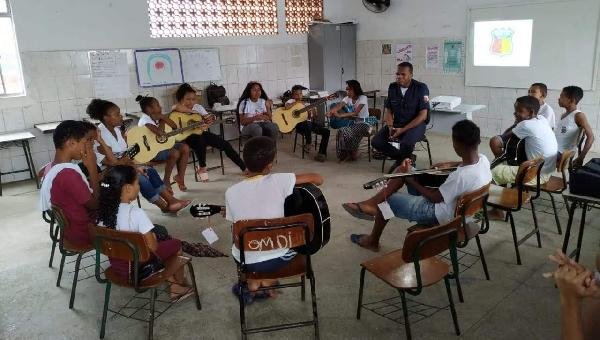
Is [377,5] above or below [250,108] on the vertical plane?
above

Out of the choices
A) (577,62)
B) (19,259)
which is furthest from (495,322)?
(577,62)

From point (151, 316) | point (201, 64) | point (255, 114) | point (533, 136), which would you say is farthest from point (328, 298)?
point (201, 64)

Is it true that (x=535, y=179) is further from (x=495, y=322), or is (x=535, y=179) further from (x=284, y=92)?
(x=284, y=92)

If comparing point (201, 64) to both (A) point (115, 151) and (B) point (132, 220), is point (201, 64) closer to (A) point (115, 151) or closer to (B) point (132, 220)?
(A) point (115, 151)

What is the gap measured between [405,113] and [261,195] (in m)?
3.44

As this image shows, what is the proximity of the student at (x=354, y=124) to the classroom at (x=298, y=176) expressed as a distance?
0.03m

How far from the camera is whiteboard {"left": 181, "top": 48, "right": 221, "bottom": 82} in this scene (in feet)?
22.5

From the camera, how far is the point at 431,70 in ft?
24.7

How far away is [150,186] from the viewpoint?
406 centimetres

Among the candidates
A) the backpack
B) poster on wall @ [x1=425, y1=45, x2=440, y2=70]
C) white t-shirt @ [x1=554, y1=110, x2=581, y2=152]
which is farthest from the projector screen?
the backpack

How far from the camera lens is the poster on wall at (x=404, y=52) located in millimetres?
7716

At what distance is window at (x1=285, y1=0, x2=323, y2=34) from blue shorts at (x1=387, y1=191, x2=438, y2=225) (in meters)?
5.66

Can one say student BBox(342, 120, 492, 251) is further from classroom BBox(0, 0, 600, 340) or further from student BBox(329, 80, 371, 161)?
student BBox(329, 80, 371, 161)

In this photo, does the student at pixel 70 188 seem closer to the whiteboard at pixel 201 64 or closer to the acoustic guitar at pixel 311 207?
the acoustic guitar at pixel 311 207
